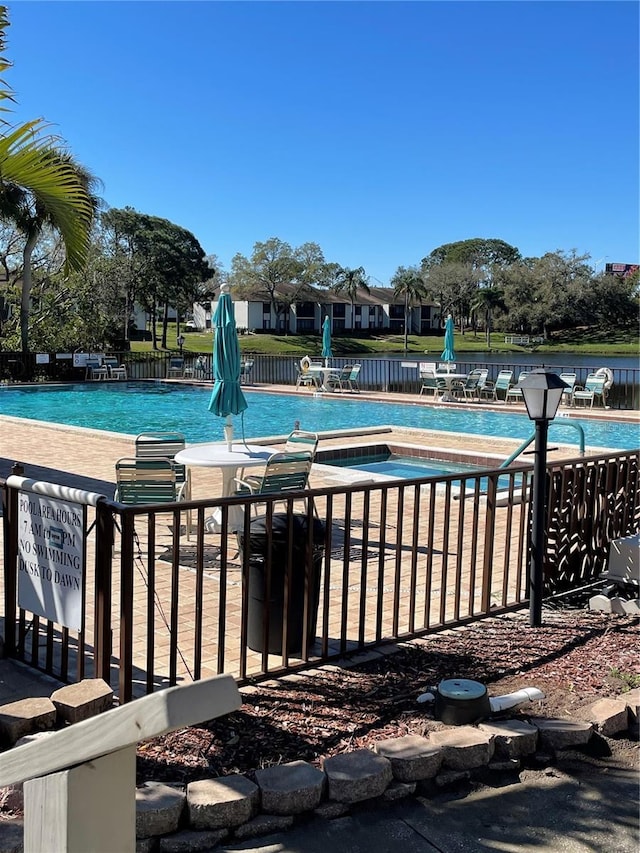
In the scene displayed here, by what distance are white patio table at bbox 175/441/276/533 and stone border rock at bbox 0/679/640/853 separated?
140 inches

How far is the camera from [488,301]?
7906 cm

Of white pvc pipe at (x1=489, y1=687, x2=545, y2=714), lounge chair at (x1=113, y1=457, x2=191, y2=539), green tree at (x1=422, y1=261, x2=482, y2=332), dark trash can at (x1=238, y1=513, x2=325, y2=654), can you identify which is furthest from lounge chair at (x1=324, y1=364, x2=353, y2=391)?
green tree at (x1=422, y1=261, x2=482, y2=332)

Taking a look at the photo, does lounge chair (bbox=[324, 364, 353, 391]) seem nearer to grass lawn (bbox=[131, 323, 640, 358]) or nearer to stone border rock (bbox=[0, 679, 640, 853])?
stone border rock (bbox=[0, 679, 640, 853])

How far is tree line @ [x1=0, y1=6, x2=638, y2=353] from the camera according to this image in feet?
17.4

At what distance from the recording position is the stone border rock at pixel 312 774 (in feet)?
9.61

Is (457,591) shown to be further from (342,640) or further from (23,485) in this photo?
(23,485)

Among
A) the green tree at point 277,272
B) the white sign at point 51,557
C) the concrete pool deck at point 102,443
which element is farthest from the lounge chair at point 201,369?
the green tree at point 277,272

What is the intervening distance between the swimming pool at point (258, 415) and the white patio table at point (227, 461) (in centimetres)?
887

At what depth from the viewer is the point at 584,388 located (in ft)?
71.3

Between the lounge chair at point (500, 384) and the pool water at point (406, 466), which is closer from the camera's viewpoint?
the pool water at point (406, 466)

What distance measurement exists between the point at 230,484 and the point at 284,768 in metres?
4.38

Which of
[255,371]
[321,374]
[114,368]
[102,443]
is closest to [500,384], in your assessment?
[321,374]

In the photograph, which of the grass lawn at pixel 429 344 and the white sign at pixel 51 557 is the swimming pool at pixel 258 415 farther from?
the grass lawn at pixel 429 344

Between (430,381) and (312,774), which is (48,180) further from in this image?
(430,381)
